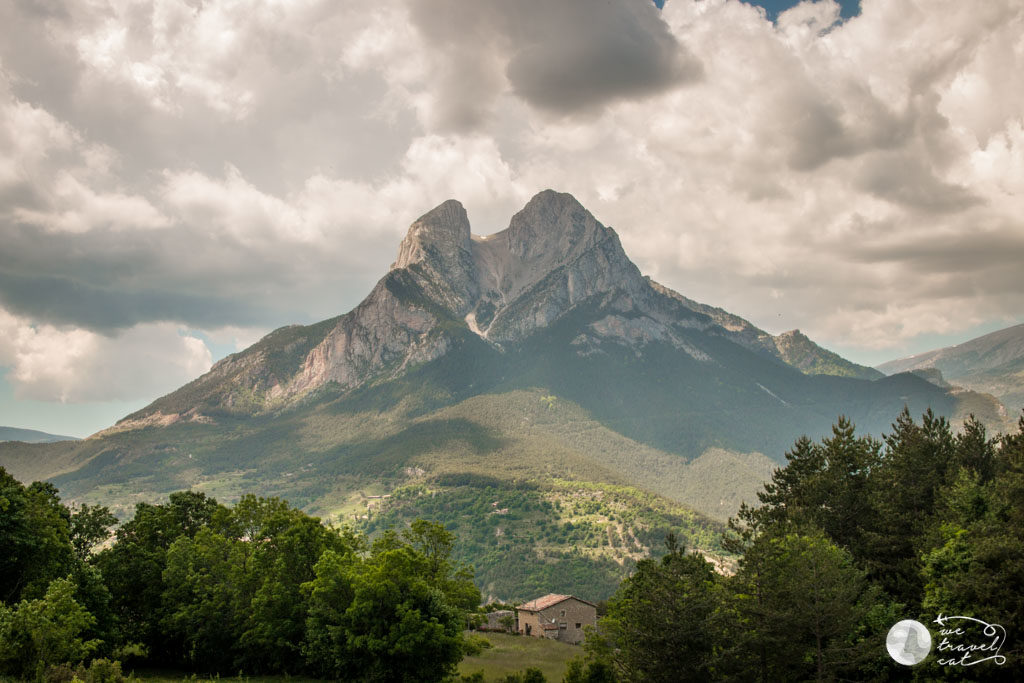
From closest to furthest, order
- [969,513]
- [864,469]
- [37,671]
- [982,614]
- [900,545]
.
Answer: [37,671]
[982,614]
[969,513]
[900,545]
[864,469]

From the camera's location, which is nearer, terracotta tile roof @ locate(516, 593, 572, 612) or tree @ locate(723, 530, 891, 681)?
tree @ locate(723, 530, 891, 681)

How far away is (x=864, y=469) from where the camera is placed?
56125mm

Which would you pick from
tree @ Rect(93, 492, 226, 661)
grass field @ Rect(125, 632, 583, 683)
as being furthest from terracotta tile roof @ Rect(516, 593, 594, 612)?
tree @ Rect(93, 492, 226, 661)

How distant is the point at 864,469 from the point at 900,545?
1040cm

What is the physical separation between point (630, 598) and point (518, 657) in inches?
811

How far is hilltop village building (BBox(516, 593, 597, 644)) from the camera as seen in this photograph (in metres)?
80.6

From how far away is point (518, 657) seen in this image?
62000mm

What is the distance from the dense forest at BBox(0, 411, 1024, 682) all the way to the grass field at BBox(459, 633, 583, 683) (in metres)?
4.72

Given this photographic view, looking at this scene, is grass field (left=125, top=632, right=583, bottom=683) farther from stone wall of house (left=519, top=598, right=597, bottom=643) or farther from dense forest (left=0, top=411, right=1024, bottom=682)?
stone wall of house (left=519, top=598, right=597, bottom=643)

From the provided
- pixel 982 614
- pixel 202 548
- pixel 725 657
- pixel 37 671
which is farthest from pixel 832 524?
pixel 37 671

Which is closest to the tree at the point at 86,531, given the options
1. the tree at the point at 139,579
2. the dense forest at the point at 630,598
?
the dense forest at the point at 630,598

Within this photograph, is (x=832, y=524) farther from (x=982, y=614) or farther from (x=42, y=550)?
(x=42, y=550)

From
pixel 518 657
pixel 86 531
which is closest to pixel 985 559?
pixel 518 657

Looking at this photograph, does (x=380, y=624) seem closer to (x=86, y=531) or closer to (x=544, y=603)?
(x=86, y=531)
